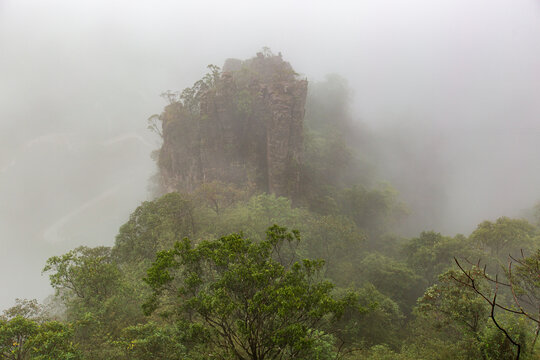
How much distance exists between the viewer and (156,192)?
6806 centimetres

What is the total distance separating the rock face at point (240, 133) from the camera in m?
48.8

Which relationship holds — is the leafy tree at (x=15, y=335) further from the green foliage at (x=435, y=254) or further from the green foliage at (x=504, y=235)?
the green foliage at (x=504, y=235)

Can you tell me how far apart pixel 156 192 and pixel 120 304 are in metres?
52.4

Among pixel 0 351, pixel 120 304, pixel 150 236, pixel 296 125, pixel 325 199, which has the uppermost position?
pixel 296 125

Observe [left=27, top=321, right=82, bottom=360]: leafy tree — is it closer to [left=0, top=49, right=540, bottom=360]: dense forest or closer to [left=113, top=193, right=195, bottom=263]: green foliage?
[left=0, top=49, right=540, bottom=360]: dense forest

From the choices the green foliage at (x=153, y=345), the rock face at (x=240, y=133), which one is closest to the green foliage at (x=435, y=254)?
the rock face at (x=240, y=133)

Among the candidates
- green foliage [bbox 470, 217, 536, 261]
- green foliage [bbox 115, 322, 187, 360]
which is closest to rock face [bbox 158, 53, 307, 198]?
green foliage [bbox 470, 217, 536, 261]

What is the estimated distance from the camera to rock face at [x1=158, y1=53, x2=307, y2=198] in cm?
4881

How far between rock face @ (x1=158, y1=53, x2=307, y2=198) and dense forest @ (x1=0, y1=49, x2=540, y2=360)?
0.25 m

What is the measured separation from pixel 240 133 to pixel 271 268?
138ft

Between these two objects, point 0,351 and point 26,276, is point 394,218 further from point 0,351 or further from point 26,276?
point 26,276

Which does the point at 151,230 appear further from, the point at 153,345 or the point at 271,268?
the point at 271,268

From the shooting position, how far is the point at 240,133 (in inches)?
2030

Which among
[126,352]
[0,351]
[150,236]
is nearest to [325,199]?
[150,236]
